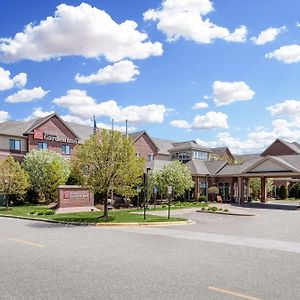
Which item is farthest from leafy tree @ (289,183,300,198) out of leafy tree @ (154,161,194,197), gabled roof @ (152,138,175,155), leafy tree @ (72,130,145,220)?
leafy tree @ (72,130,145,220)

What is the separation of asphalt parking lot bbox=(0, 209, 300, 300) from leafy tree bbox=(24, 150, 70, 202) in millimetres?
25779

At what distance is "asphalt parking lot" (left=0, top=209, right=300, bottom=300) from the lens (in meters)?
7.92

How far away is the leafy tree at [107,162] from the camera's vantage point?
79.0ft

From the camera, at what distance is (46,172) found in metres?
43.2

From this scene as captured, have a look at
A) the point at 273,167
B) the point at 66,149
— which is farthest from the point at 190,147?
the point at 273,167

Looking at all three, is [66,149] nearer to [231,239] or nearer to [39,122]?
[39,122]

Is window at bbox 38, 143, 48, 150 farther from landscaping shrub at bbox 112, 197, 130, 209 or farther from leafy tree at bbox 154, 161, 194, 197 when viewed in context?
leafy tree at bbox 154, 161, 194, 197

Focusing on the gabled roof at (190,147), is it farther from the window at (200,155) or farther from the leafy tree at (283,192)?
the leafy tree at (283,192)

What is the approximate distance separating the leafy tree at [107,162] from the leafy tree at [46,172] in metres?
19.0

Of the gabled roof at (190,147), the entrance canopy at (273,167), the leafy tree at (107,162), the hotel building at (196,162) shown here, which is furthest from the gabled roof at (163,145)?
the leafy tree at (107,162)

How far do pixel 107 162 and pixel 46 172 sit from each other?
20.9m

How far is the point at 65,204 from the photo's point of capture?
3256cm

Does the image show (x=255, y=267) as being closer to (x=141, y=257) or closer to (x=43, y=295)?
(x=141, y=257)

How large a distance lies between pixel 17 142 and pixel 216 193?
2609cm
